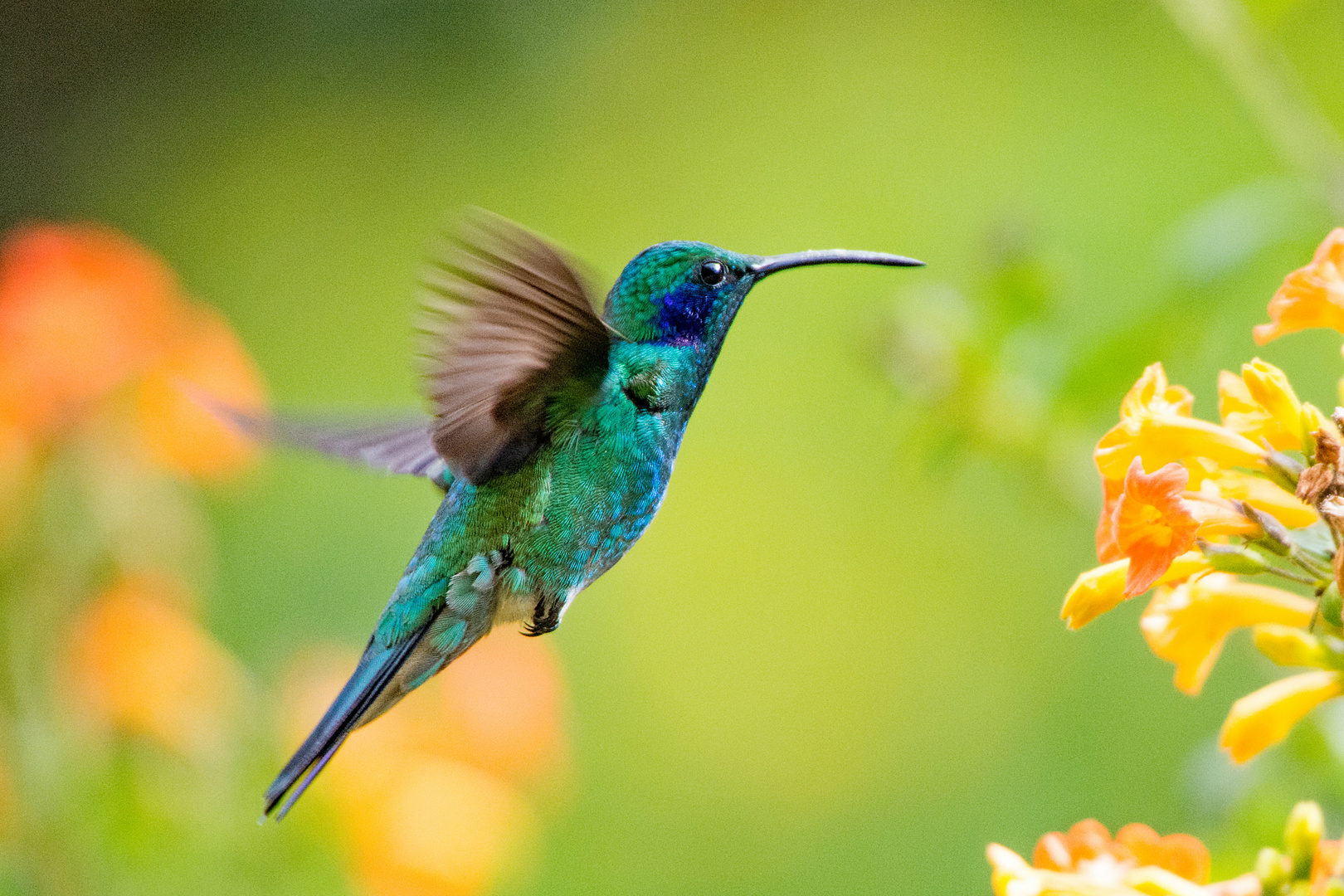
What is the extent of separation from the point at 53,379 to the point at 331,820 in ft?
2.37

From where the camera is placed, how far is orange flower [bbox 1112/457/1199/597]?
77cm

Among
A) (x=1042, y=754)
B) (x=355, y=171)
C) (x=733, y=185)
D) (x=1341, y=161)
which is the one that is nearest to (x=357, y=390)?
(x=355, y=171)

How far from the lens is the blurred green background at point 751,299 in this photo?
346 centimetres

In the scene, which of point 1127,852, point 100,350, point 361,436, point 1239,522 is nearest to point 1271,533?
point 1239,522

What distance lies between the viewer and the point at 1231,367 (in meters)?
3.37

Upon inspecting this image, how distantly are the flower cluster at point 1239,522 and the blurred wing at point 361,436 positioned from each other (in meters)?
0.70

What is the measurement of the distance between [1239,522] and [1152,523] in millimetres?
60

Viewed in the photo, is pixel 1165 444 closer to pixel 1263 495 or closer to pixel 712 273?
pixel 1263 495

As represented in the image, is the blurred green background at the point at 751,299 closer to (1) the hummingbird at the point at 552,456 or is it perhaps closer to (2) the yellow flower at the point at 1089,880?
(1) the hummingbird at the point at 552,456

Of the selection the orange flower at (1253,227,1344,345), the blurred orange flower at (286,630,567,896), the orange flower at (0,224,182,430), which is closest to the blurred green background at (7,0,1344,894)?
the blurred orange flower at (286,630,567,896)

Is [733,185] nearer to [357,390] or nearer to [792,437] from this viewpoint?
[792,437]

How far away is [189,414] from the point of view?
2.03 metres

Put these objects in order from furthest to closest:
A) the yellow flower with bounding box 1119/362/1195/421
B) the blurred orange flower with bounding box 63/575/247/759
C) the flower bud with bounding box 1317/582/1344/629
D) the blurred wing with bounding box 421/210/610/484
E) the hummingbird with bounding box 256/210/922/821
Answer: the blurred orange flower with bounding box 63/575/247/759
the hummingbird with bounding box 256/210/922/821
the blurred wing with bounding box 421/210/610/484
the yellow flower with bounding box 1119/362/1195/421
the flower bud with bounding box 1317/582/1344/629

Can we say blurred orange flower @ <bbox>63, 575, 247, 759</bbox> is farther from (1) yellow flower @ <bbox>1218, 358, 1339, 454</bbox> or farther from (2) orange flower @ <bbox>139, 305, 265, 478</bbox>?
(1) yellow flower @ <bbox>1218, 358, 1339, 454</bbox>
